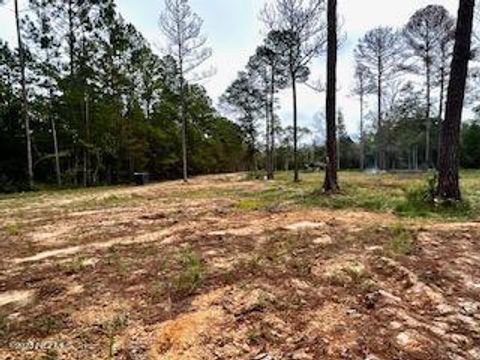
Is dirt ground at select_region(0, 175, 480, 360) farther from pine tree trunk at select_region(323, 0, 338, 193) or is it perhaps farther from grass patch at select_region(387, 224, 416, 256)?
pine tree trunk at select_region(323, 0, 338, 193)

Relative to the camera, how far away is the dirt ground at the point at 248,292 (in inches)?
108

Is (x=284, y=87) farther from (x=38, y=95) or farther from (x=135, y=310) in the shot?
(x=135, y=310)

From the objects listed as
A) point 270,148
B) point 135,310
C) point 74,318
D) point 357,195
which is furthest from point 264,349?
point 270,148

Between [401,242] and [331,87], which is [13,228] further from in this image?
[331,87]

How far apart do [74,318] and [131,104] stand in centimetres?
2486

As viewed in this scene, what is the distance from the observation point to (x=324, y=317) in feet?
10.2

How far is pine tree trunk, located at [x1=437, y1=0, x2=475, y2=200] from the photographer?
773 centimetres

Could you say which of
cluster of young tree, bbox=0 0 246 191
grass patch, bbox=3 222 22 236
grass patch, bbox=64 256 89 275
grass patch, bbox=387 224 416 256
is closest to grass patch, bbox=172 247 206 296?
grass patch, bbox=64 256 89 275

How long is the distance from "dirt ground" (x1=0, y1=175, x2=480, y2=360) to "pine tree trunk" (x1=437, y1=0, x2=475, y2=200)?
208 centimetres

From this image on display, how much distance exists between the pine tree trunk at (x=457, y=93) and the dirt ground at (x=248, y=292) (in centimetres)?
208

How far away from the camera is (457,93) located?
782 centimetres

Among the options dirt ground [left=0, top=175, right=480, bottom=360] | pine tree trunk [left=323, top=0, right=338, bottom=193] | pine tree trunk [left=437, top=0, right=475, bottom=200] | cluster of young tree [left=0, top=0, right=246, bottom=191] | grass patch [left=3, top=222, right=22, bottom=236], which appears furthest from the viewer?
A: cluster of young tree [left=0, top=0, right=246, bottom=191]

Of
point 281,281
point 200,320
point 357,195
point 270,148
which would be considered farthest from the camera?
point 270,148

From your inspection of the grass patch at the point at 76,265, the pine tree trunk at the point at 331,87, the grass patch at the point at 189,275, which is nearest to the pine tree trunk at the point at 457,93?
the pine tree trunk at the point at 331,87
